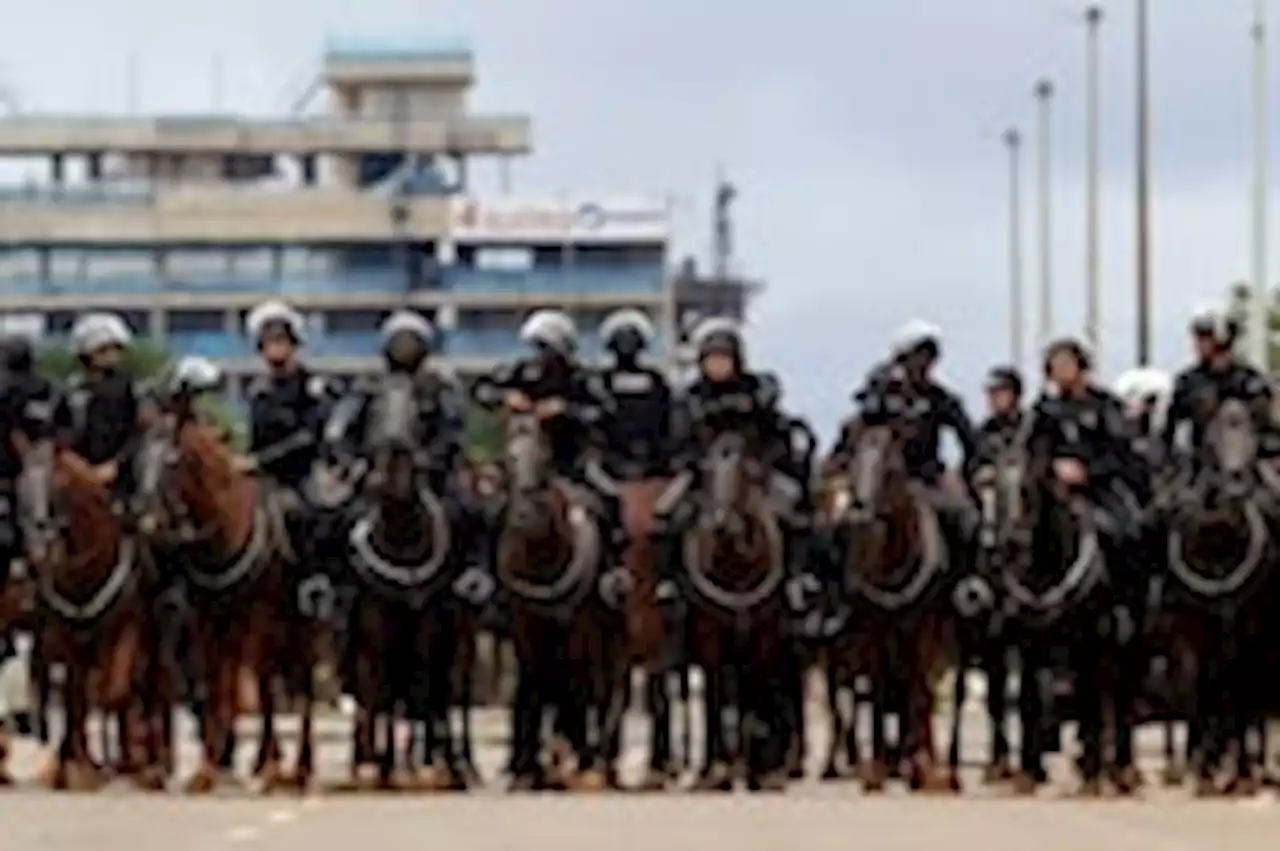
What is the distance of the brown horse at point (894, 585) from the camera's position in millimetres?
32219

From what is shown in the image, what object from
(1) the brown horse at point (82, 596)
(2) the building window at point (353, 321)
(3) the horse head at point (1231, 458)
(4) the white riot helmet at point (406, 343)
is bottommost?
(1) the brown horse at point (82, 596)

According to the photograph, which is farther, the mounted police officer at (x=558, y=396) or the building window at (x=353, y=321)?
the building window at (x=353, y=321)

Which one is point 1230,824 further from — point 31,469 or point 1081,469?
point 31,469

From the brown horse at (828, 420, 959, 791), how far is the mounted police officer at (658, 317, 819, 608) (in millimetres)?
Result: 282

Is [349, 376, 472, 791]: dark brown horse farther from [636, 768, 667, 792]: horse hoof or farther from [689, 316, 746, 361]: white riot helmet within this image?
[689, 316, 746, 361]: white riot helmet

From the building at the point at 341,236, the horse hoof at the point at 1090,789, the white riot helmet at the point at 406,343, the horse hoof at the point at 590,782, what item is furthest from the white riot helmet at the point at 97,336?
the building at the point at 341,236

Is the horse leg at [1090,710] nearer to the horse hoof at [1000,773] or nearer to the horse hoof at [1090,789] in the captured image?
the horse hoof at [1090,789]

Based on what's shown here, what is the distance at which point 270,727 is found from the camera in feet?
109

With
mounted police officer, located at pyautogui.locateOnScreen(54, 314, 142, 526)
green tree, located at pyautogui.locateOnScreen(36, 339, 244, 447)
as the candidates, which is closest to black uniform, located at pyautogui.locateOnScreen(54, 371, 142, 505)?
mounted police officer, located at pyautogui.locateOnScreen(54, 314, 142, 526)

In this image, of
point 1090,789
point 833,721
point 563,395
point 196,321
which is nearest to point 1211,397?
point 1090,789

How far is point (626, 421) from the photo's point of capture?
33.2 m

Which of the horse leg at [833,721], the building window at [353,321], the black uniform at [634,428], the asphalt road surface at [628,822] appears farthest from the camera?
the building window at [353,321]

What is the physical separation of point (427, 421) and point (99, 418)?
225 cm

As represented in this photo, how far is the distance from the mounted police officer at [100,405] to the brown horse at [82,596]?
0.52m
